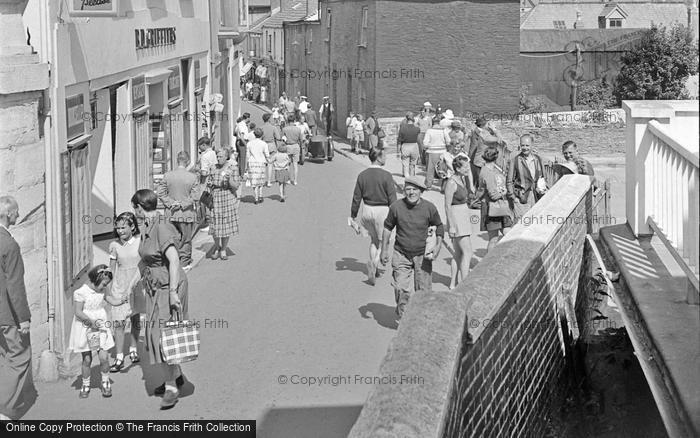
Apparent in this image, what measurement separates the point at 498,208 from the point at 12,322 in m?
6.57

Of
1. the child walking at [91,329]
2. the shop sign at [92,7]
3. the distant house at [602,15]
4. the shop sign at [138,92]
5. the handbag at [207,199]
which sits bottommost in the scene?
the child walking at [91,329]

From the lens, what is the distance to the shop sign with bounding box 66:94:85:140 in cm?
1139

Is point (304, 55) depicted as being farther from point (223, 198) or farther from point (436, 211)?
point (436, 211)

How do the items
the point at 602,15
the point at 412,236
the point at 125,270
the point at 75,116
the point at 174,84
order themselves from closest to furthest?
the point at 125,270
the point at 412,236
the point at 75,116
the point at 174,84
the point at 602,15

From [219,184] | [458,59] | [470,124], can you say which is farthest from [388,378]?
[458,59]

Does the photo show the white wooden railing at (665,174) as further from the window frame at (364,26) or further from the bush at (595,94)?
the bush at (595,94)

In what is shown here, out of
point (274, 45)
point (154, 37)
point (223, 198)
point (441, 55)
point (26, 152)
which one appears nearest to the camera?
point (26, 152)

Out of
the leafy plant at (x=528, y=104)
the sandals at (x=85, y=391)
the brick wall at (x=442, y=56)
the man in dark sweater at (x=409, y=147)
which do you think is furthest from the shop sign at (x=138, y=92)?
the leafy plant at (x=528, y=104)

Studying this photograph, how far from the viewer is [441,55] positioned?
35.4 m

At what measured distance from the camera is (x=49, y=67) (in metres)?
10.0

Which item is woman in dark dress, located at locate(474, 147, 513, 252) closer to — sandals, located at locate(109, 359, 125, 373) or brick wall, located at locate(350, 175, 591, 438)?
brick wall, located at locate(350, 175, 591, 438)

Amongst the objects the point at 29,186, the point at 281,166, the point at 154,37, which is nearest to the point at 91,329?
the point at 29,186

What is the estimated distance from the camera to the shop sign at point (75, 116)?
448 inches

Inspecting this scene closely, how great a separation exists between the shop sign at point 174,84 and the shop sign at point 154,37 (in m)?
0.51
